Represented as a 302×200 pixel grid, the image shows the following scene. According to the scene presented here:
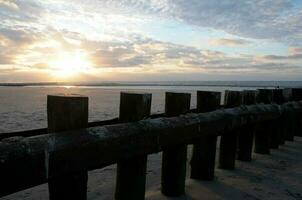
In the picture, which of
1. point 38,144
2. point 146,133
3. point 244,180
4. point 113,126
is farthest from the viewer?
point 244,180

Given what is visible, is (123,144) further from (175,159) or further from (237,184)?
(237,184)

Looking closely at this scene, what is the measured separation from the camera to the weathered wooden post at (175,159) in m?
3.94

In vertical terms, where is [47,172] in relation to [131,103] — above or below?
below

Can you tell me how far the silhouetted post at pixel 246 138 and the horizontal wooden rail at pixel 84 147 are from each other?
1.91 m

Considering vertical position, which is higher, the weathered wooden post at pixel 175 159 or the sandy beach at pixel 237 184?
the weathered wooden post at pixel 175 159

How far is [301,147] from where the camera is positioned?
7449 mm

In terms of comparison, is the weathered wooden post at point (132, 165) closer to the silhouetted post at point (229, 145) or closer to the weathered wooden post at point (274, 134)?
the silhouetted post at point (229, 145)

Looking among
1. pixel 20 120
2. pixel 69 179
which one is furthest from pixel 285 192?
pixel 20 120

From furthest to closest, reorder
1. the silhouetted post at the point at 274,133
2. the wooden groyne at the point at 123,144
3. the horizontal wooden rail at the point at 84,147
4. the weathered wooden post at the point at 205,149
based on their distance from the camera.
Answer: the silhouetted post at the point at 274,133
the weathered wooden post at the point at 205,149
the wooden groyne at the point at 123,144
the horizontal wooden rail at the point at 84,147

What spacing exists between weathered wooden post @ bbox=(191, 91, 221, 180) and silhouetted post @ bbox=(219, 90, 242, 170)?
0.67 m

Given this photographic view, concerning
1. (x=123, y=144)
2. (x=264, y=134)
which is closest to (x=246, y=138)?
(x=264, y=134)

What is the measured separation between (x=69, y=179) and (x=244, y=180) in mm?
2849

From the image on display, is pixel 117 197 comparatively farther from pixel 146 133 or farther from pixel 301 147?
pixel 301 147

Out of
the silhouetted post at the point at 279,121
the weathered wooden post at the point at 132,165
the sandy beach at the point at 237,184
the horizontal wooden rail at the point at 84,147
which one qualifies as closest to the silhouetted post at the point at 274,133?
the silhouetted post at the point at 279,121
